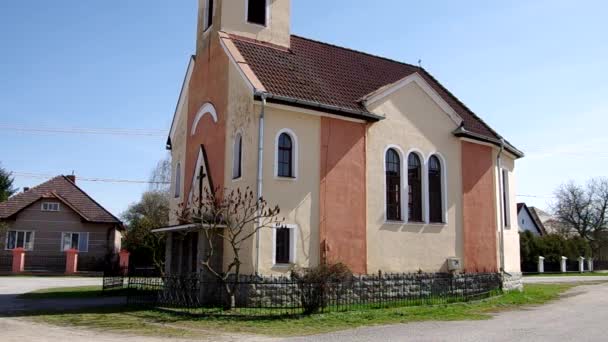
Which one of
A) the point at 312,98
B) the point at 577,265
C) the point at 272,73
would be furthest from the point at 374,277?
the point at 577,265

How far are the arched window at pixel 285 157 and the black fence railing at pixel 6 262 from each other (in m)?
30.3

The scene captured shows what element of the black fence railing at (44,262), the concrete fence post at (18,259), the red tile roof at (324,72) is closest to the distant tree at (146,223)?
the black fence railing at (44,262)

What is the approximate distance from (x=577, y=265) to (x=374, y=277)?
40.3m

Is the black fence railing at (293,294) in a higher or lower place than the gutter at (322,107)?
lower

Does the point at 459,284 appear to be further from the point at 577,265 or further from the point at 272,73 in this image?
the point at 577,265

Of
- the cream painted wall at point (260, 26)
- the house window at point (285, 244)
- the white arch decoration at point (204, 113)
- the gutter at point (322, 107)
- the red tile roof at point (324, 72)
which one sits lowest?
the house window at point (285, 244)

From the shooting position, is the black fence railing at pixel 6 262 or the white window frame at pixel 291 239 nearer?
the white window frame at pixel 291 239

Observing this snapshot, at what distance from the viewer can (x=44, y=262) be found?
134ft

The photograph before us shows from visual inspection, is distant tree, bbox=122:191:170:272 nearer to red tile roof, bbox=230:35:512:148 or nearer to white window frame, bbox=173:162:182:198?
white window frame, bbox=173:162:182:198

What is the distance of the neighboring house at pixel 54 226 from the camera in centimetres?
4112

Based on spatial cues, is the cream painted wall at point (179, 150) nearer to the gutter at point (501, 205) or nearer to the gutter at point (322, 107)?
the gutter at point (322, 107)

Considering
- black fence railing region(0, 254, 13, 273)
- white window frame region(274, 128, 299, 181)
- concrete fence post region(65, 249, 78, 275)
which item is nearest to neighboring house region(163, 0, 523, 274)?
white window frame region(274, 128, 299, 181)

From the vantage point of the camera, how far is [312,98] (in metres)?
19.3

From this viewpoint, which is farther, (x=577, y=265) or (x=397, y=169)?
(x=577, y=265)
